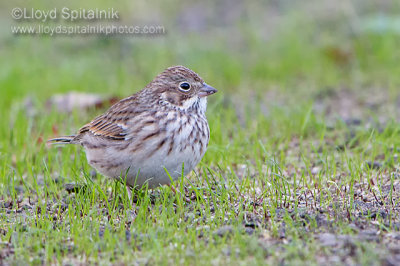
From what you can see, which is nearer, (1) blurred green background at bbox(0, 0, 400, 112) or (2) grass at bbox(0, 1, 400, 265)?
(2) grass at bbox(0, 1, 400, 265)

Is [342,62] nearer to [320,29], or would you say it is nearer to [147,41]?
[320,29]

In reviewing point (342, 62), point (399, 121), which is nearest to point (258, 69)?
point (342, 62)

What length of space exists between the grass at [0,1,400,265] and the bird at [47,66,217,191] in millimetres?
203

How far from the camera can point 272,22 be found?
12883 mm

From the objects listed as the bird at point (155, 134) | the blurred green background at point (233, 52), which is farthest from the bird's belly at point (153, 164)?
the blurred green background at point (233, 52)

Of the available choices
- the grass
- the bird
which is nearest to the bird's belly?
the bird

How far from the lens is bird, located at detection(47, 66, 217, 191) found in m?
5.58

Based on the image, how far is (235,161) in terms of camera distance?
6855 millimetres

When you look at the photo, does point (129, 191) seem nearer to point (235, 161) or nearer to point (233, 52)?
point (235, 161)

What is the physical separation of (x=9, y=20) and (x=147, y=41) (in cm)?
325

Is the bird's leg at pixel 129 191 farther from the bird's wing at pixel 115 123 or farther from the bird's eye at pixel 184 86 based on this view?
the bird's eye at pixel 184 86

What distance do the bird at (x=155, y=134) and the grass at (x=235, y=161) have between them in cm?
20

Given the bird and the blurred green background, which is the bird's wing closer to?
the bird

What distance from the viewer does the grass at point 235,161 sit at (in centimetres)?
480
